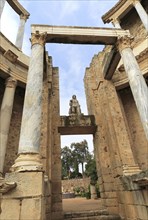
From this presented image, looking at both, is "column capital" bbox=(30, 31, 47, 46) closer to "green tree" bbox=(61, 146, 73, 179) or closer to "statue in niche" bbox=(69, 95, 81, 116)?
"statue in niche" bbox=(69, 95, 81, 116)

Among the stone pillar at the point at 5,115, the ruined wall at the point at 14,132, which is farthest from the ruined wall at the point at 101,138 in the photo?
the stone pillar at the point at 5,115

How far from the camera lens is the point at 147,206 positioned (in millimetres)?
5004

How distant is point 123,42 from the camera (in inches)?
310

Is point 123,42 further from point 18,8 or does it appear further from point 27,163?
point 18,8

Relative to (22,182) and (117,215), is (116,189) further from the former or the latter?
(22,182)

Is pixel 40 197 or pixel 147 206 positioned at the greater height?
pixel 40 197

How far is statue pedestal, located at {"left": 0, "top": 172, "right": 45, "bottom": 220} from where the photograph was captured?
3.39 metres

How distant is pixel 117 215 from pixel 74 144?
4312cm

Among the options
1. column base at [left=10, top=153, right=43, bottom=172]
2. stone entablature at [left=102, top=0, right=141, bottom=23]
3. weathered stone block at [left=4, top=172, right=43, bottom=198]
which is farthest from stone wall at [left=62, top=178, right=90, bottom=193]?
weathered stone block at [left=4, top=172, right=43, bottom=198]

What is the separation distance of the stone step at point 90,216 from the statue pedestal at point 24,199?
4.28m

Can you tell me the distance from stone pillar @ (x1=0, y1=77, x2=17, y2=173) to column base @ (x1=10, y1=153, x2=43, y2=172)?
3.37 m

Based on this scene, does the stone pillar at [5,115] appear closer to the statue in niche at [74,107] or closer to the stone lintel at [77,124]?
the stone lintel at [77,124]

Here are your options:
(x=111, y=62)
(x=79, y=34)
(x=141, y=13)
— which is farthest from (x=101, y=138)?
(x=141, y=13)

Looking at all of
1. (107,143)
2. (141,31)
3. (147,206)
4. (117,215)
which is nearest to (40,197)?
(147,206)
